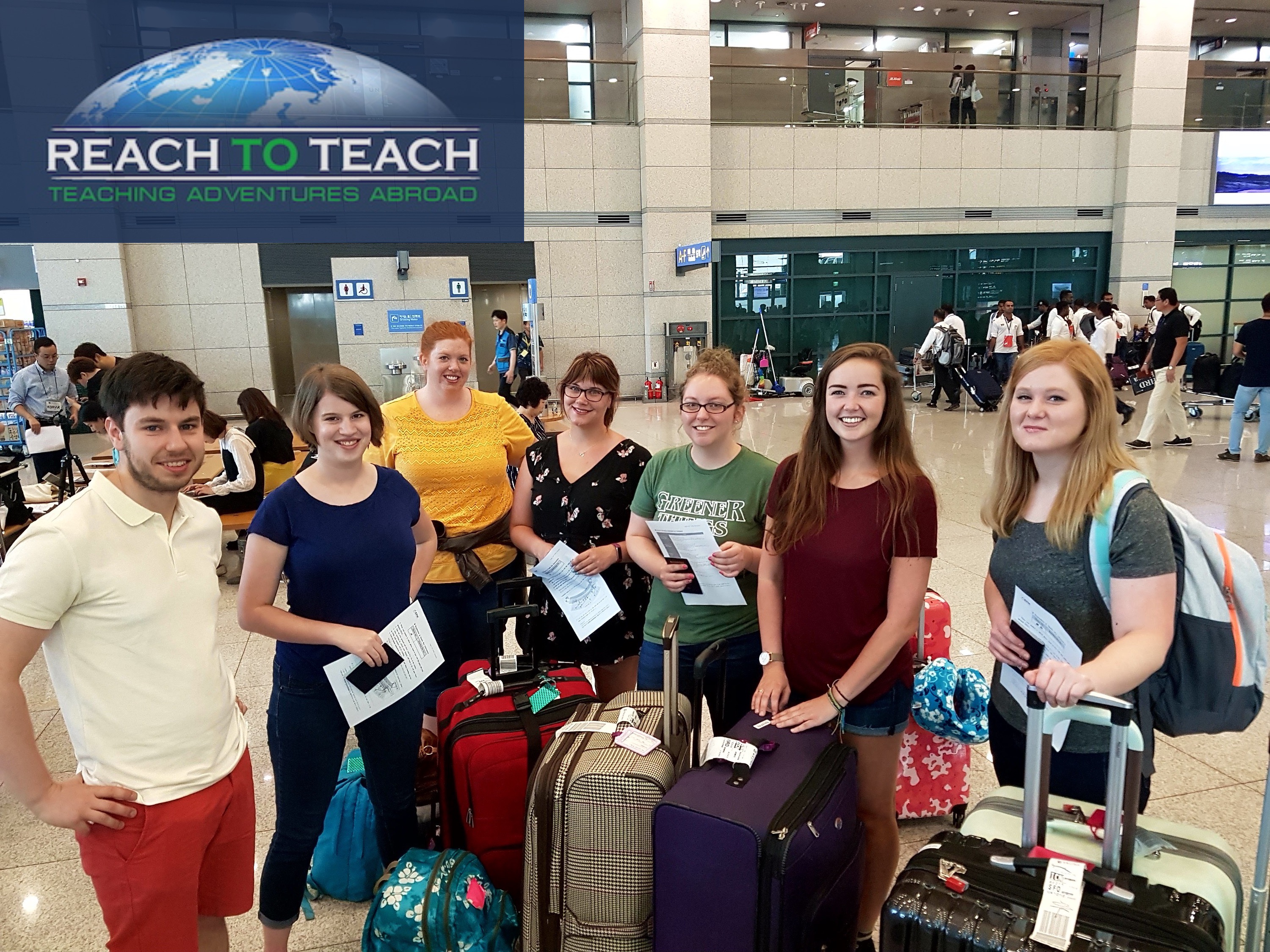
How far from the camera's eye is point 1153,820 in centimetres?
152

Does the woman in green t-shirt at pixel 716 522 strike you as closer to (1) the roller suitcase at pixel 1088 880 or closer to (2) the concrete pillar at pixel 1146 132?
(1) the roller suitcase at pixel 1088 880

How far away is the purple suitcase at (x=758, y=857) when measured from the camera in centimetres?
160

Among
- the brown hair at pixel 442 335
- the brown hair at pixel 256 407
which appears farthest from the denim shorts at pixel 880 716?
the brown hair at pixel 256 407

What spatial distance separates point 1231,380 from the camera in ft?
34.4

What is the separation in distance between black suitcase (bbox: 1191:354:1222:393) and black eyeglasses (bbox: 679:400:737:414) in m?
12.4

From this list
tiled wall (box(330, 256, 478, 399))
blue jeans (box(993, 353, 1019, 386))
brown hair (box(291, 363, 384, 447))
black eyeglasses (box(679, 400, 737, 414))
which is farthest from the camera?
blue jeans (box(993, 353, 1019, 386))

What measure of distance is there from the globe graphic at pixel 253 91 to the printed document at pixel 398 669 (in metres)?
13.5

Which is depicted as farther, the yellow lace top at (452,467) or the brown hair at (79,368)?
the brown hair at (79,368)

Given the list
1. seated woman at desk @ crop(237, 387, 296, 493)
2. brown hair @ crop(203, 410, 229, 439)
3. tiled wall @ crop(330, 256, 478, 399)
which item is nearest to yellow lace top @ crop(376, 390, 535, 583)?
brown hair @ crop(203, 410, 229, 439)

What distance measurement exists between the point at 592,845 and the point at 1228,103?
21785 millimetres

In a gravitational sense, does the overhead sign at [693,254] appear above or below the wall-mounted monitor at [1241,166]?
below

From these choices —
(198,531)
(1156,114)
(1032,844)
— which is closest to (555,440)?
(198,531)

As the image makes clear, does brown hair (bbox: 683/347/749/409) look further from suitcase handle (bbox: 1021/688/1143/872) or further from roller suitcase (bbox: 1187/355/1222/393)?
roller suitcase (bbox: 1187/355/1222/393)

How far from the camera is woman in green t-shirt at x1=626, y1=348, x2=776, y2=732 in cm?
228
